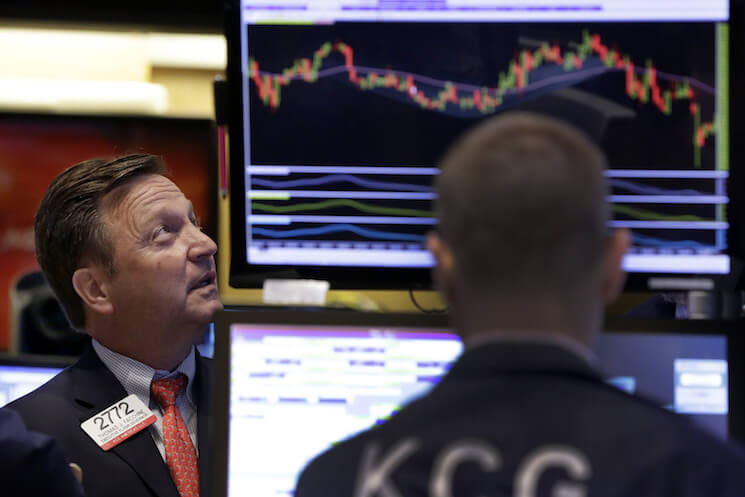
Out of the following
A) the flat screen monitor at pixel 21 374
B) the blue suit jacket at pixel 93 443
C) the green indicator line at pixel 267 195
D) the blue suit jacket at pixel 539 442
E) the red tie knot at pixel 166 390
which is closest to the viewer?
the blue suit jacket at pixel 539 442

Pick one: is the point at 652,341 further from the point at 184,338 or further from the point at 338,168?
the point at 184,338

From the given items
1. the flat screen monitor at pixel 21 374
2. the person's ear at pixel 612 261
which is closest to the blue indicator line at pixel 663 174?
the person's ear at pixel 612 261

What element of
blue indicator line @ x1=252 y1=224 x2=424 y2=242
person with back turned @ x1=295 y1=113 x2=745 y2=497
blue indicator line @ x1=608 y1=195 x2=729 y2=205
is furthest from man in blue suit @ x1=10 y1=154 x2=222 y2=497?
person with back turned @ x1=295 y1=113 x2=745 y2=497

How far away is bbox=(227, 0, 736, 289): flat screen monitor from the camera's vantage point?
150 cm

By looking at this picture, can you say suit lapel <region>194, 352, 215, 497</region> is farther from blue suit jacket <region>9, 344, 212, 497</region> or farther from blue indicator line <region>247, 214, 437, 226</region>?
Answer: blue indicator line <region>247, 214, 437, 226</region>

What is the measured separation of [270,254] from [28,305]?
2762 millimetres

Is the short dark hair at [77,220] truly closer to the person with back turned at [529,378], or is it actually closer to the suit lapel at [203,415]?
the suit lapel at [203,415]

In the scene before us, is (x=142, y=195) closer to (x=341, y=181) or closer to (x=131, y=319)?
(x=131, y=319)

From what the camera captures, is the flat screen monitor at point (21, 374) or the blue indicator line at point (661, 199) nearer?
the blue indicator line at point (661, 199)

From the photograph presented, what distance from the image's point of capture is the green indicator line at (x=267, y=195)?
62.3 inches

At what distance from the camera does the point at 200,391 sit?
197 cm

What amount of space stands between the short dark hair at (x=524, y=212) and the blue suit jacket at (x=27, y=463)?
0.65 meters

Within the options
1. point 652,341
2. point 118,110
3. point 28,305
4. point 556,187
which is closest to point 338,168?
point 652,341

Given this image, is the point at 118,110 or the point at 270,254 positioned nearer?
the point at 270,254
